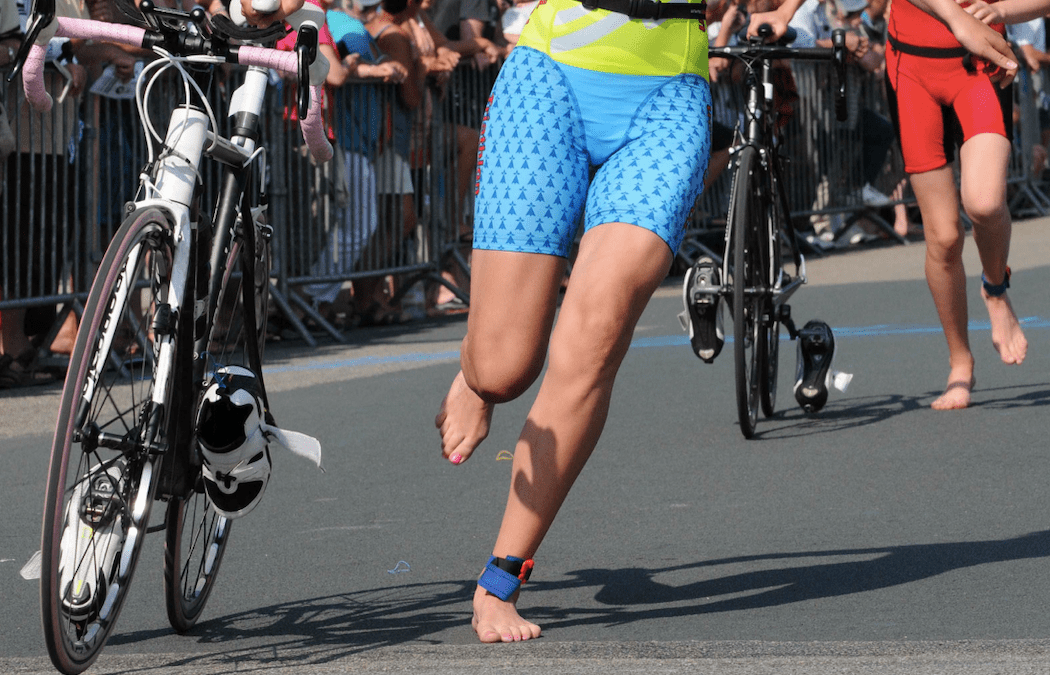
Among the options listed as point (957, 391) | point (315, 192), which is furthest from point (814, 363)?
point (315, 192)

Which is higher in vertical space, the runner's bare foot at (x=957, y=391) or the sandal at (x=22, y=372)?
the runner's bare foot at (x=957, y=391)

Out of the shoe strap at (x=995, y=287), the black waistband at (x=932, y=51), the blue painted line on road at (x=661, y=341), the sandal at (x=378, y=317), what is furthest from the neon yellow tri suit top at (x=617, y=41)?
the sandal at (x=378, y=317)

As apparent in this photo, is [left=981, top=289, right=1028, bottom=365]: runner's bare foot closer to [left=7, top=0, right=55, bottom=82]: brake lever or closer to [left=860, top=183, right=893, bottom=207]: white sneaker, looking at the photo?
[left=7, top=0, right=55, bottom=82]: brake lever

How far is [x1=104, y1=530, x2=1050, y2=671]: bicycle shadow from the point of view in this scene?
12.8ft

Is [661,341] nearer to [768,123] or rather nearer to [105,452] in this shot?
[768,123]

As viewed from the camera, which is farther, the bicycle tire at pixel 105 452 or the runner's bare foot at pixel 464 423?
the runner's bare foot at pixel 464 423

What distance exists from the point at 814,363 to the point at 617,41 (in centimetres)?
343

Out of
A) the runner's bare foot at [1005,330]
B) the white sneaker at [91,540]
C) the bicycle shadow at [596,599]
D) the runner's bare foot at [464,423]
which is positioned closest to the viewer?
the white sneaker at [91,540]

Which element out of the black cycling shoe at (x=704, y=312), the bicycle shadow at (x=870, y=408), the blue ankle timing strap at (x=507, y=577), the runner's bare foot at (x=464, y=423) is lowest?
the bicycle shadow at (x=870, y=408)

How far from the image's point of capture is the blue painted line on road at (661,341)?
30.7 feet

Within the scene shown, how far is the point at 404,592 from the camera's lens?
4445 mm

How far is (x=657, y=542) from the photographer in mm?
4996

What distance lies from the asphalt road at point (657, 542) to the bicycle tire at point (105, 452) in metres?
0.32

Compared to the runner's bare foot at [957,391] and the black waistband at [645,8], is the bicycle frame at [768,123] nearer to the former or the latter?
the runner's bare foot at [957,391]
